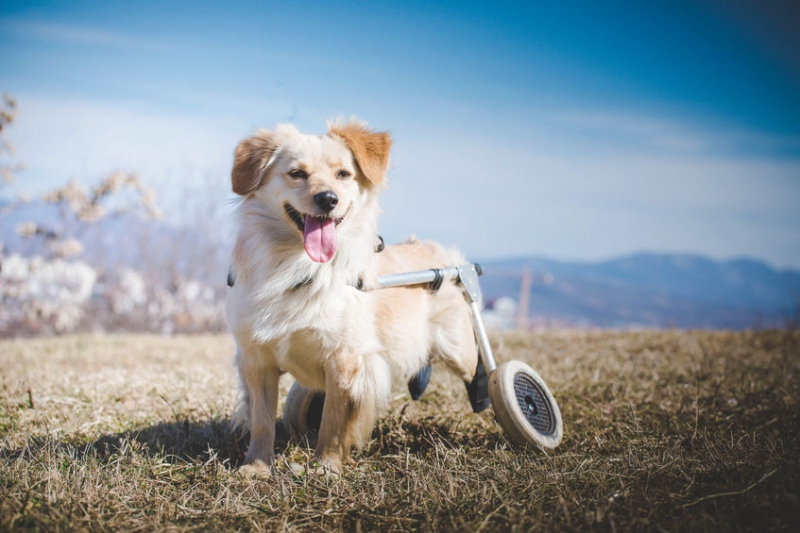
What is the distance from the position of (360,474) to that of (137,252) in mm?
10641

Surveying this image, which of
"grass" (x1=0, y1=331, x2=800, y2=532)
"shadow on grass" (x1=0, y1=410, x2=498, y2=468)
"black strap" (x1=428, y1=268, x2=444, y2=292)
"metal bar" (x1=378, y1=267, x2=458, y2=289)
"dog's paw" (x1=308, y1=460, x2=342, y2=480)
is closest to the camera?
"grass" (x1=0, y1=331, x2=800, y2=532)

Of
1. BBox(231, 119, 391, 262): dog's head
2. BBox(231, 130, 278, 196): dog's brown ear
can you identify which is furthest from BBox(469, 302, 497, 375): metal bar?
BBox(231, 130, 278, 196): dog's brown ear

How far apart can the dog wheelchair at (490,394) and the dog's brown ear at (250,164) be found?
34.5 inches

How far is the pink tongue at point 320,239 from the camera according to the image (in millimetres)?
2859

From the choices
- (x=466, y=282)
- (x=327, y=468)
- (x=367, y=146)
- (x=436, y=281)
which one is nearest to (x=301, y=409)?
(x=327, y=468)

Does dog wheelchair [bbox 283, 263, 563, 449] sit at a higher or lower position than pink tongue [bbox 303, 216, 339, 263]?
lower

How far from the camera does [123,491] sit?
7.99ft

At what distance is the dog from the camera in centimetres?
291

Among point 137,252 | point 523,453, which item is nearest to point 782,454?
point 523,453

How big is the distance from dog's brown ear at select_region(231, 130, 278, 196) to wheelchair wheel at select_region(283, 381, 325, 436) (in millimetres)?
1342

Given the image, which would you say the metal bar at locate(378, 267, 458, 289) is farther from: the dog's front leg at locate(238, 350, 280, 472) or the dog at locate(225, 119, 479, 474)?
the dog's front leg at locate(238, 350, 280, 472)

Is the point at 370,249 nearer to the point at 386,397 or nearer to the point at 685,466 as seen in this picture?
the point at 386,397

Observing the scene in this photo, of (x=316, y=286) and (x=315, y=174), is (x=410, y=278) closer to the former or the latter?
(x=316, y=286)

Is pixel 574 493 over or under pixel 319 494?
over
